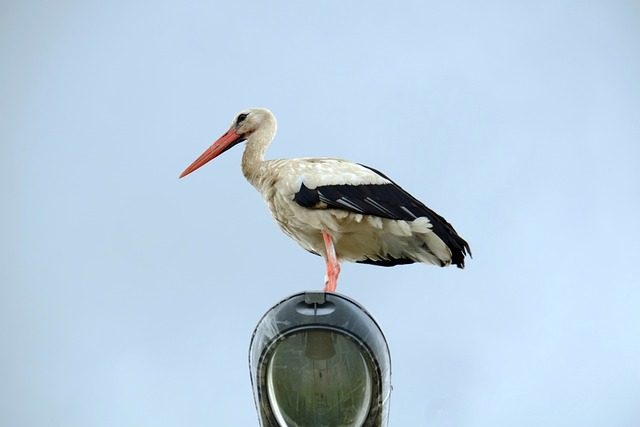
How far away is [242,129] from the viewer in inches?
321

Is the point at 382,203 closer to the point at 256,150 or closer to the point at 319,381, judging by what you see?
the point at 256,150

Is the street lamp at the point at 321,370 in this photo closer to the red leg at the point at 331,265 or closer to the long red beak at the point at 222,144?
the red leg at the point at 331,265

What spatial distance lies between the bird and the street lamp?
333cm

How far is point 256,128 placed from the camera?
320 inches

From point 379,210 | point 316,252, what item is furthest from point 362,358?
point 316,252

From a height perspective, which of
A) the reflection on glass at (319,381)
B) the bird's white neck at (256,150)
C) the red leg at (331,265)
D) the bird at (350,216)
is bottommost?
the reflection on glass at (319,381)

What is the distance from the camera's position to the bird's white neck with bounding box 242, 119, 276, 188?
7.50 metres

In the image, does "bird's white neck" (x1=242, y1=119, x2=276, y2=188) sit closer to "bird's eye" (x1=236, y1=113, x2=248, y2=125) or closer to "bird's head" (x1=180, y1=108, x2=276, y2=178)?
"bird's head" (x1=180, y1=108, x2=276, y2=178)

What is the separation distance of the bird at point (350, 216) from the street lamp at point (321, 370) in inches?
131

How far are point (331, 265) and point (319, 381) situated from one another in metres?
3.94

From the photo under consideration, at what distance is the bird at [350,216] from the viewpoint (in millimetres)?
6457

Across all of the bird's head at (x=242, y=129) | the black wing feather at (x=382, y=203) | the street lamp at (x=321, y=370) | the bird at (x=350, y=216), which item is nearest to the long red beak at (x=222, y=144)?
the bird's head at (x=242, y=129)

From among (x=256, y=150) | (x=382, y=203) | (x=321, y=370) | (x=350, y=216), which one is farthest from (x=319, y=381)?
(x=256, y=150)

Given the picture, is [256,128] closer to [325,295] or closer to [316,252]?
[316,252]
